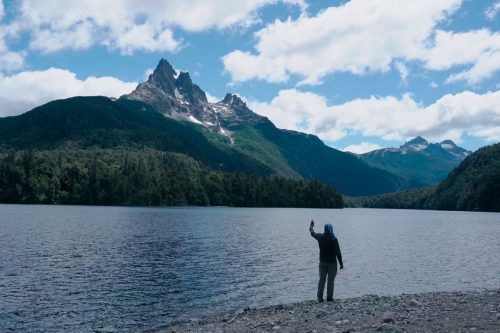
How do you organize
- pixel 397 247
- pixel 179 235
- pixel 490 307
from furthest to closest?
pixel 179 235 → pixel 397 247 → pixel 490 307

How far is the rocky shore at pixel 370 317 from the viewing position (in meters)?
25.3

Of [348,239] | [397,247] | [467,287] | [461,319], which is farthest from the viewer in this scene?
[348,239]

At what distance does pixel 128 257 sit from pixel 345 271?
27454 mm

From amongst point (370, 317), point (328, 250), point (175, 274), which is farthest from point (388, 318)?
point (175, 274)

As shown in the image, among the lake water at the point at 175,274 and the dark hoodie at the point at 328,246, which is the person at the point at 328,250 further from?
the lake water at the point at 175,274

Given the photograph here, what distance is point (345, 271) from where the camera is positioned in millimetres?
56656

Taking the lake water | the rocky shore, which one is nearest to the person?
the rocky shore

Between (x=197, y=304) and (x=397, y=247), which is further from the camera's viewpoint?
(x=397, y=247)

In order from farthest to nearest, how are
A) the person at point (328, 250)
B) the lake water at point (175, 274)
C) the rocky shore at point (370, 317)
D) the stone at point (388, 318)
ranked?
the lake water at point (175, 274)
the person at point (328, 250)
the stone at point (388, 318)
the rocky shore at point (370, 317)

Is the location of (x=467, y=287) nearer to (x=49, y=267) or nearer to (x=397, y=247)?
(x=397, y=247)

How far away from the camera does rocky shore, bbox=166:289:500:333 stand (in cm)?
2528

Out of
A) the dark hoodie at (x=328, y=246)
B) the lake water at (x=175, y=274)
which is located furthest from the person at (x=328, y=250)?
the lake water at (x=175, y=274)

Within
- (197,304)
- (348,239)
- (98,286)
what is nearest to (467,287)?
(197,304)

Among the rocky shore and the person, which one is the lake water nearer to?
the rocky shore
